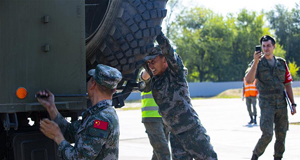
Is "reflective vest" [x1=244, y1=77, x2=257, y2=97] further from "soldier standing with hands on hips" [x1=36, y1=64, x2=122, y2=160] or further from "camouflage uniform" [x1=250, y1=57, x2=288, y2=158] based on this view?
"soldier standing with hands on hips" [x1=36, y1=64, x2=122, y2=160]

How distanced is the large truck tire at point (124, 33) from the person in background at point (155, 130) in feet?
5.11

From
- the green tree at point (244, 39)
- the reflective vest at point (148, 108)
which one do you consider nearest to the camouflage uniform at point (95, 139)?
the reflective vest at point (148, 108)

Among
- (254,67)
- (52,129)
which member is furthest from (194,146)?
(254,67)

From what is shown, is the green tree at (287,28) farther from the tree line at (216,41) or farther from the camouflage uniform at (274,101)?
the camouflage uniform at (274,101)

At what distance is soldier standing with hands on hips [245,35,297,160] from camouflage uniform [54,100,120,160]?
383cm

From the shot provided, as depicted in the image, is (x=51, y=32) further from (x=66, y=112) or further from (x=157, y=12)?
(x=157, y=12)

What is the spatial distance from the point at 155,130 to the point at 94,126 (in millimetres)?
3220

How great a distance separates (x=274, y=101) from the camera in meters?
6.72

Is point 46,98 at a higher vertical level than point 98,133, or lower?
higher

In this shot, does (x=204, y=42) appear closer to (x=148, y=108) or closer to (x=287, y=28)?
(x=287, y=28)

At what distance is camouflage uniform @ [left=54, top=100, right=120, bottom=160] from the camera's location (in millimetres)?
3031

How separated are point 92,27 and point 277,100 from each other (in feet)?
10.9

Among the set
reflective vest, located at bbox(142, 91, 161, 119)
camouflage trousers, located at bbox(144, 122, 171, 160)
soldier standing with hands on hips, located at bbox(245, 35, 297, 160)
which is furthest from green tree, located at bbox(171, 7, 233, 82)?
camouflage trousers, located at bbox(144, 122, 171, 160)

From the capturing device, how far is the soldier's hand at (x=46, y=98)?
3289 mm
